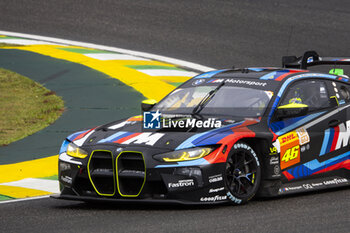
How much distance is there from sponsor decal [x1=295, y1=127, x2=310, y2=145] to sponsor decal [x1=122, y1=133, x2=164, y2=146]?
1536 mm

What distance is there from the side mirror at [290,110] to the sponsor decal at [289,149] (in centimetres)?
20

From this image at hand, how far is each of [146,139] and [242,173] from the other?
994 millimetres

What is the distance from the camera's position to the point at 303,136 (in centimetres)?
802

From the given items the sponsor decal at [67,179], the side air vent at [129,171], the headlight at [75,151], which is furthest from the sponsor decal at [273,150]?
the sponsor decal at [67,179]

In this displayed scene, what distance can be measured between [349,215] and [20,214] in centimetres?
307

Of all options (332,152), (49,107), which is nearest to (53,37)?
(49,107)

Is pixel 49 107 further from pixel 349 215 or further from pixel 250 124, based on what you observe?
pixel 349 215

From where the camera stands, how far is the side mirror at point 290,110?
781 centimetres

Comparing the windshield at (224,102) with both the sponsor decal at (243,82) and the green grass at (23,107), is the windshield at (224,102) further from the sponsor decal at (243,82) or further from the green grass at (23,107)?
the green grass at (23,107)

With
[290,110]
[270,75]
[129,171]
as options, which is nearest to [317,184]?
[290,110]

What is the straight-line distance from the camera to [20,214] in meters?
7.29

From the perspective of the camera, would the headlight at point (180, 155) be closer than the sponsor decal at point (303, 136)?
Yes

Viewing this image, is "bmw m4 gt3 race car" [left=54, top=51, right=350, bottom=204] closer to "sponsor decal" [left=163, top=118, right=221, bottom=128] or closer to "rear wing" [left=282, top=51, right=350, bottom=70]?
"sponsor decal" [left=163, top=118, right=221, bottom=128]

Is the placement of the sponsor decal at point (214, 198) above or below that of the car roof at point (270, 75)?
below
